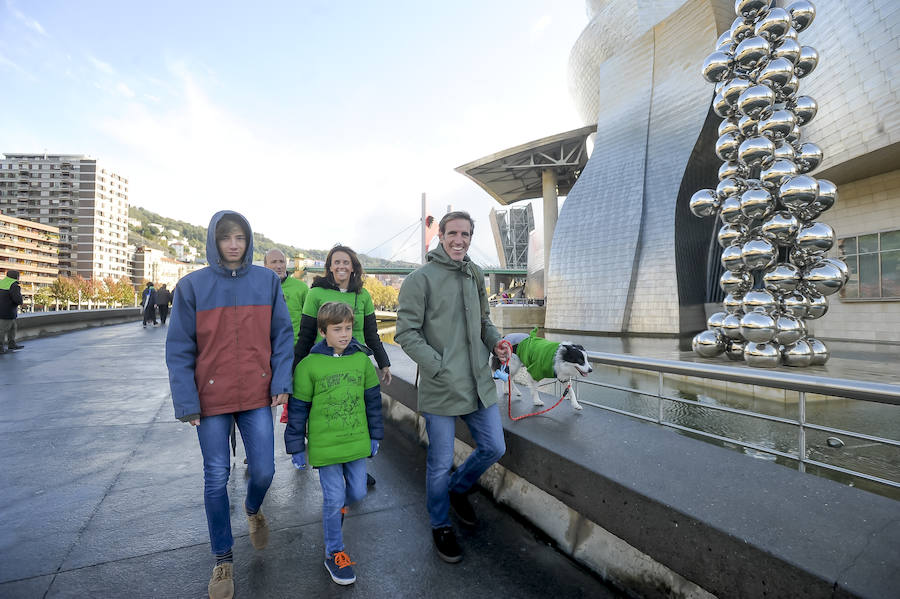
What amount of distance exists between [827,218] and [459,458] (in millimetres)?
17954

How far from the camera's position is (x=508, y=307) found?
29375mm

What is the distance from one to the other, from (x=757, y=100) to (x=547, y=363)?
6.41 m

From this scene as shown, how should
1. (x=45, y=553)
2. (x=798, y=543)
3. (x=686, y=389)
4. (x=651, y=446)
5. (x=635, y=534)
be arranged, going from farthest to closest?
1. (x=686, y=389)
2. (x=651, y=446)
3. (x=45, y=553)
4. (x=635, y=534)
5. (x=798, y=543)

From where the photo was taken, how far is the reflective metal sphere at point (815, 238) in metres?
6.35

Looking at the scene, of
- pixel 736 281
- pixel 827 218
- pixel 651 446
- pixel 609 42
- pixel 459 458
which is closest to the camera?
pixel 651 446

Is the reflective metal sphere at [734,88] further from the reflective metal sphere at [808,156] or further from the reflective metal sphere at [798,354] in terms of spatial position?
the reflective metal sphere at [798,354]

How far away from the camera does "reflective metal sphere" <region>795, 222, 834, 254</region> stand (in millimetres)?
6352

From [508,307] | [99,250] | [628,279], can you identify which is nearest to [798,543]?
[628,279]

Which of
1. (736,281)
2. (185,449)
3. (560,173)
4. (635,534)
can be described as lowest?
(185,449)

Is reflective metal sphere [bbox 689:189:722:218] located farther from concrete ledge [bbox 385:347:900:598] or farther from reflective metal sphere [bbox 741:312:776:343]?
concrete ledge [bbox 385:347:900:598]

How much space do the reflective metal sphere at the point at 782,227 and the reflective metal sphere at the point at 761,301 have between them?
2.81 feet

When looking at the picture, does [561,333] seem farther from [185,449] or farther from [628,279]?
[185,449]

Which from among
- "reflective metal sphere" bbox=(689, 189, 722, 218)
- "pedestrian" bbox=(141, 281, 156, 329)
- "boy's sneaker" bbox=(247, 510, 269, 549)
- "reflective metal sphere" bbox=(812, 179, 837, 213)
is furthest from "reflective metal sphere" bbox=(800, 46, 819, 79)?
"pedestrian" bbox=(141, 281, 156, 329)

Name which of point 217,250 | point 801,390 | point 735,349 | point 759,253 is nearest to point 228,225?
point 217,250
